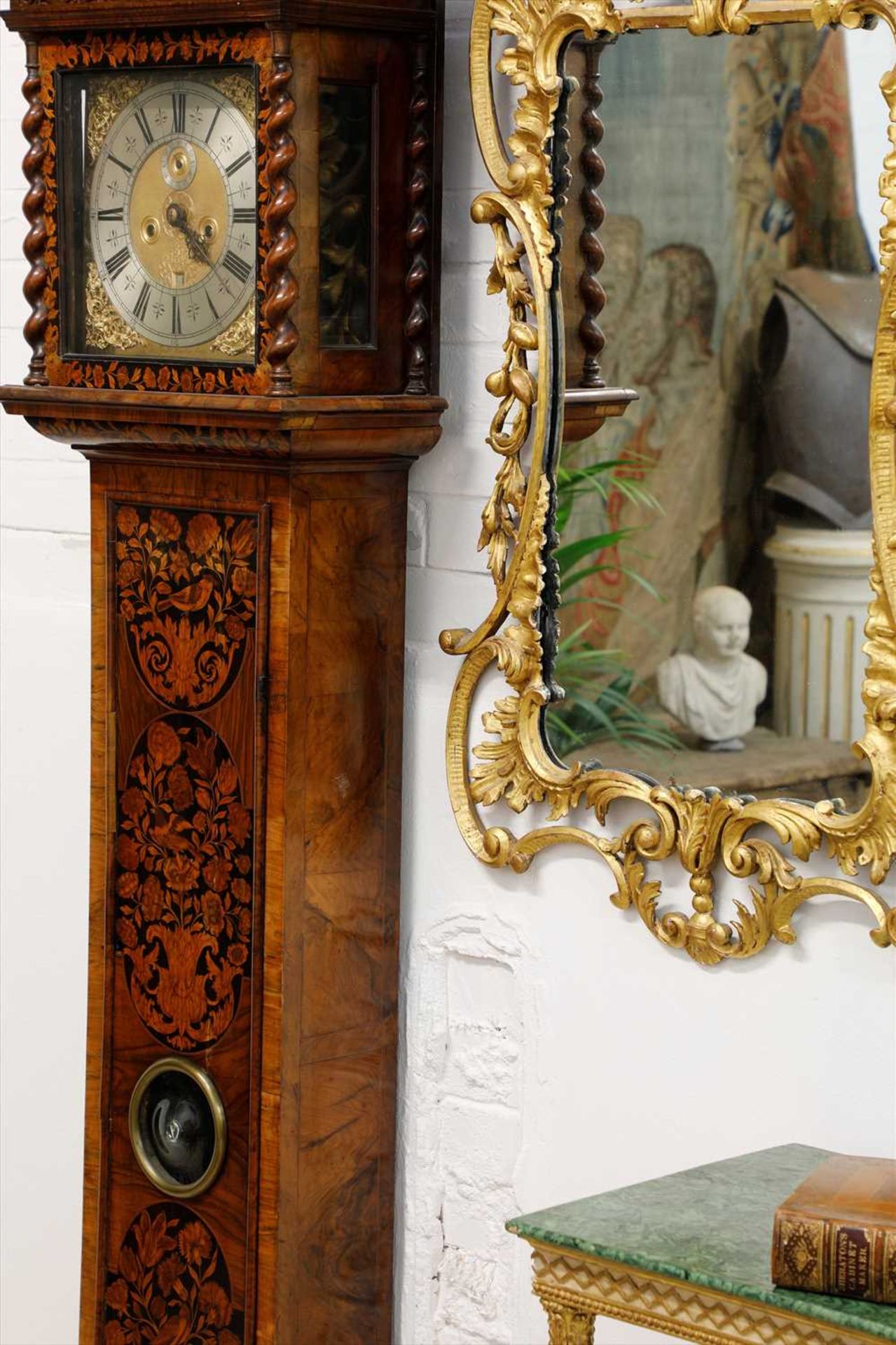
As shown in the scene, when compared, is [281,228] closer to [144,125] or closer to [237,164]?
[237,164]

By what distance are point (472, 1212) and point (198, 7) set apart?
55.1 inches

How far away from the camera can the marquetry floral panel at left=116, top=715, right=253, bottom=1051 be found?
241 centimetres

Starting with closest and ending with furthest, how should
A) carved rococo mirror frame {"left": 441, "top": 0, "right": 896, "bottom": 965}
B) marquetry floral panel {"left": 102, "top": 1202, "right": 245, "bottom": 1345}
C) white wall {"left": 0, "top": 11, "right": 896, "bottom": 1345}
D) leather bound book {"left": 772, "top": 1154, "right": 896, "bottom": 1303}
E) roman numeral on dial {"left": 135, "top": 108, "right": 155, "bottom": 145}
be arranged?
A: leather bound book {"left": 772, "top": 1154, "right": 896, "bottom": 1303}, carved rococo mirror frame {"left": 441, "top": 0, "right": 896, "bottom": 965}, white wall {"left": 0, "top": 11, "right": 896, "bottom": 1345}, roman numeral on dial {"left": 135, "top": 108, "right": 155, "bottom": 145}, marquetry floral panel {"left": 102, "top": 1202, "right": 245, "bottom": 1345}

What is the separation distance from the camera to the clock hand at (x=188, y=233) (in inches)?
91.0

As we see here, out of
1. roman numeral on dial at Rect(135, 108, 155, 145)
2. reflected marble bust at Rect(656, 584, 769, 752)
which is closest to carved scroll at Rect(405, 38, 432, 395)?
roman numeral on dial at Rect(135, 108, 155, 145)

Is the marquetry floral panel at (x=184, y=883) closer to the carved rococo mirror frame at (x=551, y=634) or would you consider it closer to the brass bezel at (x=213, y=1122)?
the brass bezel at (x=213, y=1122)

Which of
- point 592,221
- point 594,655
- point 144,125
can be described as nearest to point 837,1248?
point 594,655

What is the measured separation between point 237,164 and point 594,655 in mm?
646

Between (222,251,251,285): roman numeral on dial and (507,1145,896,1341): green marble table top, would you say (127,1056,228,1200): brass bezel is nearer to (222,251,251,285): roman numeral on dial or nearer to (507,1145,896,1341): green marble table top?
(507,1145,896,1341): green marble table top

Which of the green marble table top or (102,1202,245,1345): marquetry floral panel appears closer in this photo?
the green marble table top

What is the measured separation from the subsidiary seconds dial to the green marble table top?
100cm

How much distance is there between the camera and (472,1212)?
2.54m

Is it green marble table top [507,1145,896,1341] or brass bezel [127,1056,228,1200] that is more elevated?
green marble table top [507,1145,896,1341]

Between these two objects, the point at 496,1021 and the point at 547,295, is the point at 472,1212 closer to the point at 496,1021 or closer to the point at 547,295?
the point at 496,1021
